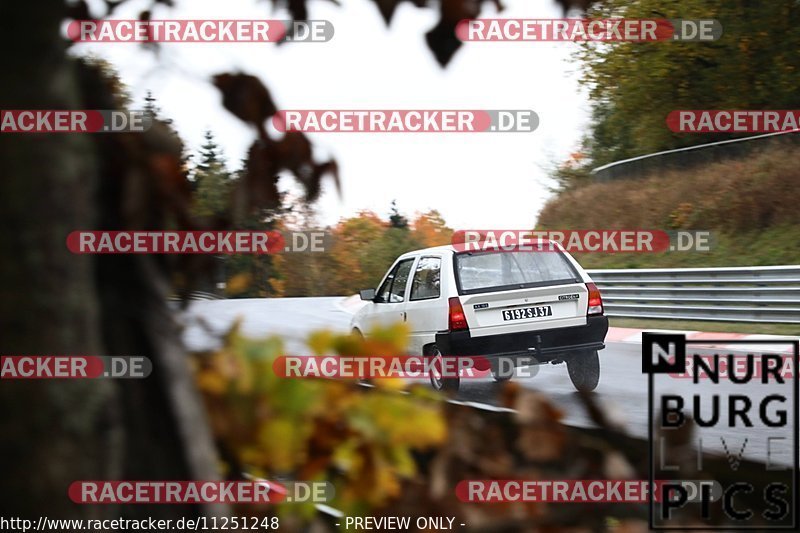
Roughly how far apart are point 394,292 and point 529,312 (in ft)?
6.26

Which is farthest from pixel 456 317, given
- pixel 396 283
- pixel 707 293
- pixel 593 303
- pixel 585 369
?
pixel 707 293

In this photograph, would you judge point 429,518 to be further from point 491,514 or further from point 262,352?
point 262,352

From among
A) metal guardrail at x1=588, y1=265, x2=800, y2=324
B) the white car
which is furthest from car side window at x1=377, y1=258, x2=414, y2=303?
metal guardrail at x1=588, y1=265, x2=800, y2=324

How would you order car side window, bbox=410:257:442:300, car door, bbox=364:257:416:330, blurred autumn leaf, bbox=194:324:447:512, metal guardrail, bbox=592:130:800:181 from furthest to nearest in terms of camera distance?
metal guardrail, bbox=592:130:800:181, car door, bbox=364:257:416:330, car side window, bbox=410:257:442:300, blurred autumn leaf, bbox=194:324:447:512

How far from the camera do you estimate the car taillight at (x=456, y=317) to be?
1035cm

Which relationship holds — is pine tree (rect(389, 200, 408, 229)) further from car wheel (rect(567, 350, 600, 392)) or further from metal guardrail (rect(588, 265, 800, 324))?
metal guardrail (rect(588, 265, 800, 324))

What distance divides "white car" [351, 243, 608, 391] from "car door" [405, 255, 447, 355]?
0.01 m

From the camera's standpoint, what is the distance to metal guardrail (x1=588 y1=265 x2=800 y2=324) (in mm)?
18500

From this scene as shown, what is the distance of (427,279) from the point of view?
11.0m

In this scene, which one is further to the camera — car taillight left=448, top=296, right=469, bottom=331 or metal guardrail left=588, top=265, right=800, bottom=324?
metal guardrail left=588, top=265, right=800, bottom=324

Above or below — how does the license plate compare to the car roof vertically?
below

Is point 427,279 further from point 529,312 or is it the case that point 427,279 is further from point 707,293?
point 707,293

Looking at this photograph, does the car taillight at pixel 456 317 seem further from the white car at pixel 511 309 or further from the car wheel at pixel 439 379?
the car wheel at pixel 439 379

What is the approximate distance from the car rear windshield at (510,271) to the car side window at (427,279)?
305 mm
